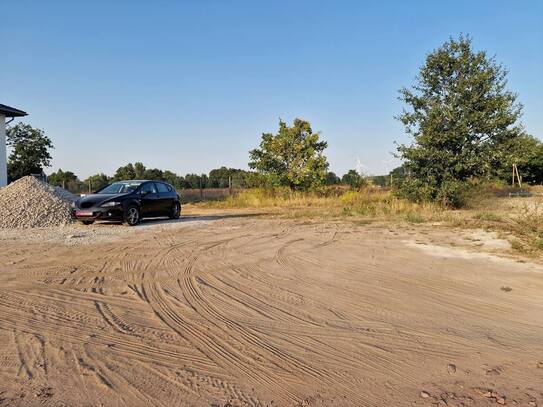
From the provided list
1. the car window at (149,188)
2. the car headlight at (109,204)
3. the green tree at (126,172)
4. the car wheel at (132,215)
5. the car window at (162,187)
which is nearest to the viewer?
the car headlight at (109,204)

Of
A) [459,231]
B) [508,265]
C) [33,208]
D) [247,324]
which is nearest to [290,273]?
[247,324]

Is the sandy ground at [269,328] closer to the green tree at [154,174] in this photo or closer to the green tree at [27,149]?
the green tree at [27,149]

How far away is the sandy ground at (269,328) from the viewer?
3207 millimetres

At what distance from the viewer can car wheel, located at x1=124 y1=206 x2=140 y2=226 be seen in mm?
13992

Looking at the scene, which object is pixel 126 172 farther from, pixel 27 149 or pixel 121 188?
pixel 121 188

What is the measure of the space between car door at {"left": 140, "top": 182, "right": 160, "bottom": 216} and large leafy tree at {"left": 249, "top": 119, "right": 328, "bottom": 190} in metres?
12.6

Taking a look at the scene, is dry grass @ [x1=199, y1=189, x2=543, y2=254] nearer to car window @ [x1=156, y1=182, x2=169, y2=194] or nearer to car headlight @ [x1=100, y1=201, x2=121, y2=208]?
car window @ [x1=156, y1=182, x2=169, y2=194]

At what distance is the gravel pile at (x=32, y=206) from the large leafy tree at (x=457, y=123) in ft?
43.6

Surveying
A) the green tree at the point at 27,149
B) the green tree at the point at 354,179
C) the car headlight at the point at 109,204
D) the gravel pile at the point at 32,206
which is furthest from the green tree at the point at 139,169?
the car headlight at the point at 109,204

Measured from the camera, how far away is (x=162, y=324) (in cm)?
457

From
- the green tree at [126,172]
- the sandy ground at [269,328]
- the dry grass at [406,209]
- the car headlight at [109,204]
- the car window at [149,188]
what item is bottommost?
the sandy ground at [269,328]

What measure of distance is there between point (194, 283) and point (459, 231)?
8.32m

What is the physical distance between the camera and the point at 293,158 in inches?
1104

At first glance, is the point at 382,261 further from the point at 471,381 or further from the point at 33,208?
the point at 33,208
